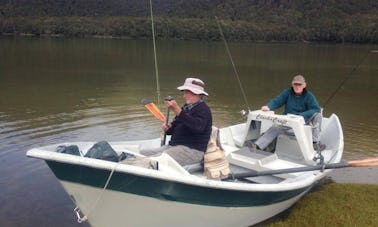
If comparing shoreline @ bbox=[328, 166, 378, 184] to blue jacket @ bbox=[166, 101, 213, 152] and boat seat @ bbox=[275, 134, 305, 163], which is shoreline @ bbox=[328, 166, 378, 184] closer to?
boat seat @ bbox=[275, 134, 305, 163]

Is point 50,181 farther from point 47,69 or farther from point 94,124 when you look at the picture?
point 47,69

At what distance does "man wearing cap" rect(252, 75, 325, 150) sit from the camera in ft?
23.6

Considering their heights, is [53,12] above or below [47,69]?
above

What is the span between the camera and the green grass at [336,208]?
585 centimetres

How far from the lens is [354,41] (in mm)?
81188

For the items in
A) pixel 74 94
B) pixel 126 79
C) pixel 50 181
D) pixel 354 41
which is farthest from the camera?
pixel 354 41

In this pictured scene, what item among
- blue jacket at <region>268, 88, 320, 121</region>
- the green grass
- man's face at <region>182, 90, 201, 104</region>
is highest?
man's face at <region>182, 90, 201, 104</region>

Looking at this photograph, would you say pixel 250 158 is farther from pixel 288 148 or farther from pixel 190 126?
pixel 190 126

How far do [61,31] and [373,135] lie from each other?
297 feet

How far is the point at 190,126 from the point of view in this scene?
493 centimetres

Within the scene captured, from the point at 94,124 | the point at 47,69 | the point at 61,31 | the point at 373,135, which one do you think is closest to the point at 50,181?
the point at 94,124

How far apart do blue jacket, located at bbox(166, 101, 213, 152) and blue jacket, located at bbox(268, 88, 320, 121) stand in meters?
2.84

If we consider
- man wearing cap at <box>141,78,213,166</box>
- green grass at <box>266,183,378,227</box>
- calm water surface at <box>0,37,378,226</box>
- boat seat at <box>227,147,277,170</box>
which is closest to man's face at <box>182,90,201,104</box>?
man wearing cap at <box>141,78,213,166</box>

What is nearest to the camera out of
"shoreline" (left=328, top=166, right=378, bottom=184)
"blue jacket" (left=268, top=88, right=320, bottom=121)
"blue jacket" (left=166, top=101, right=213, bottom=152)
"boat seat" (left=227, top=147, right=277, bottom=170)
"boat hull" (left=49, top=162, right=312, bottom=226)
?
"boat hull" (left=49, top=162, right=312, bottom=226)
